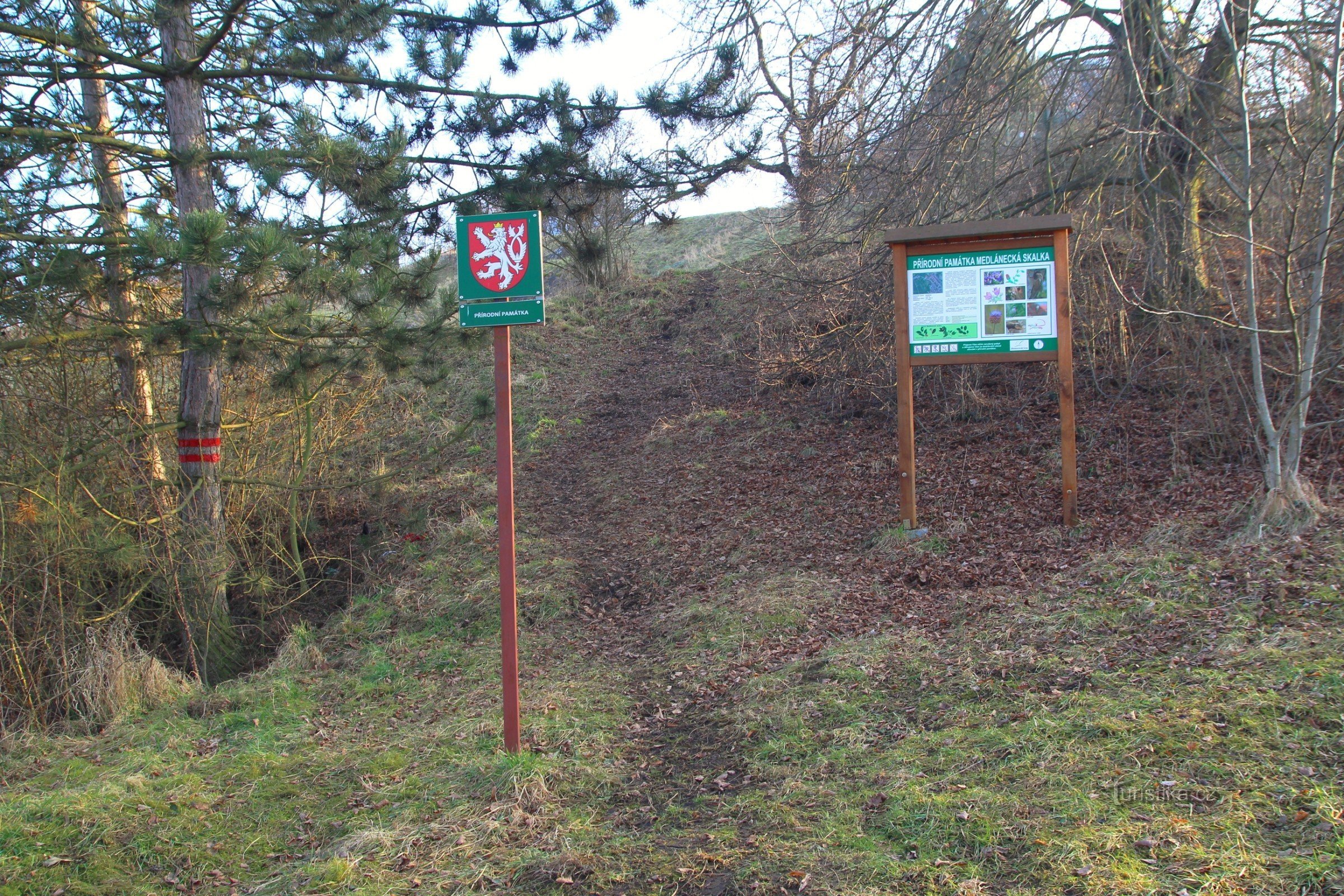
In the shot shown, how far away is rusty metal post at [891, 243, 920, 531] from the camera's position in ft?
26.5

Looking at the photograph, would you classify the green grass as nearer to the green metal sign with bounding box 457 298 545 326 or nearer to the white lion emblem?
the green metal sign with bounding box 457 298 545 326

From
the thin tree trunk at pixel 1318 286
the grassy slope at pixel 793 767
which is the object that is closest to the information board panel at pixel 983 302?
the thin tree trunk at pixel 1318 286

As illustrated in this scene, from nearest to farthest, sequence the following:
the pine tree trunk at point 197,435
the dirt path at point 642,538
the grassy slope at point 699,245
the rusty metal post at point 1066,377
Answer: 1. the dirt path at point 642,538
2. the rusty metal post at point 1066,377
3. the pine tree trunk at point 197,435
4. the grassy slope at point 699,245

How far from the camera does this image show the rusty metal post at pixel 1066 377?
7633 millimetres

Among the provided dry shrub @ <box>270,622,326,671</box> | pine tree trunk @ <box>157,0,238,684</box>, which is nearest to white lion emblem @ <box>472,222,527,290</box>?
pine tree trunk @ <box>157,0,238,684</box>

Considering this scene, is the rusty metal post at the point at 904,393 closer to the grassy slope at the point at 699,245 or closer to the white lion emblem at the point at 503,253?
the white lion emblem at the point at 503,253

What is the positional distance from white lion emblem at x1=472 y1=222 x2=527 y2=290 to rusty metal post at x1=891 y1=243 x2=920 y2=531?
14.5 feet

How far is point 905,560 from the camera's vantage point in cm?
765

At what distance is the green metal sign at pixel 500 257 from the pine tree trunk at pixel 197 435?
4078 millimetres

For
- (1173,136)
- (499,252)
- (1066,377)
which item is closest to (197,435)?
(499,252)

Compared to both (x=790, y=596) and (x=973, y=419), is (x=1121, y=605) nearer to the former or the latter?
(x=790, y=596)

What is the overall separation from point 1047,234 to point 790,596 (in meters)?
3.95

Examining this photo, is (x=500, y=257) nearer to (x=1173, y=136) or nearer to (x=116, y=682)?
(x=116, y=682)

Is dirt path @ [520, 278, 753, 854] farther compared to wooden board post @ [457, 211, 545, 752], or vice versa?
dirt path @ [520, 278, 753, 854]
